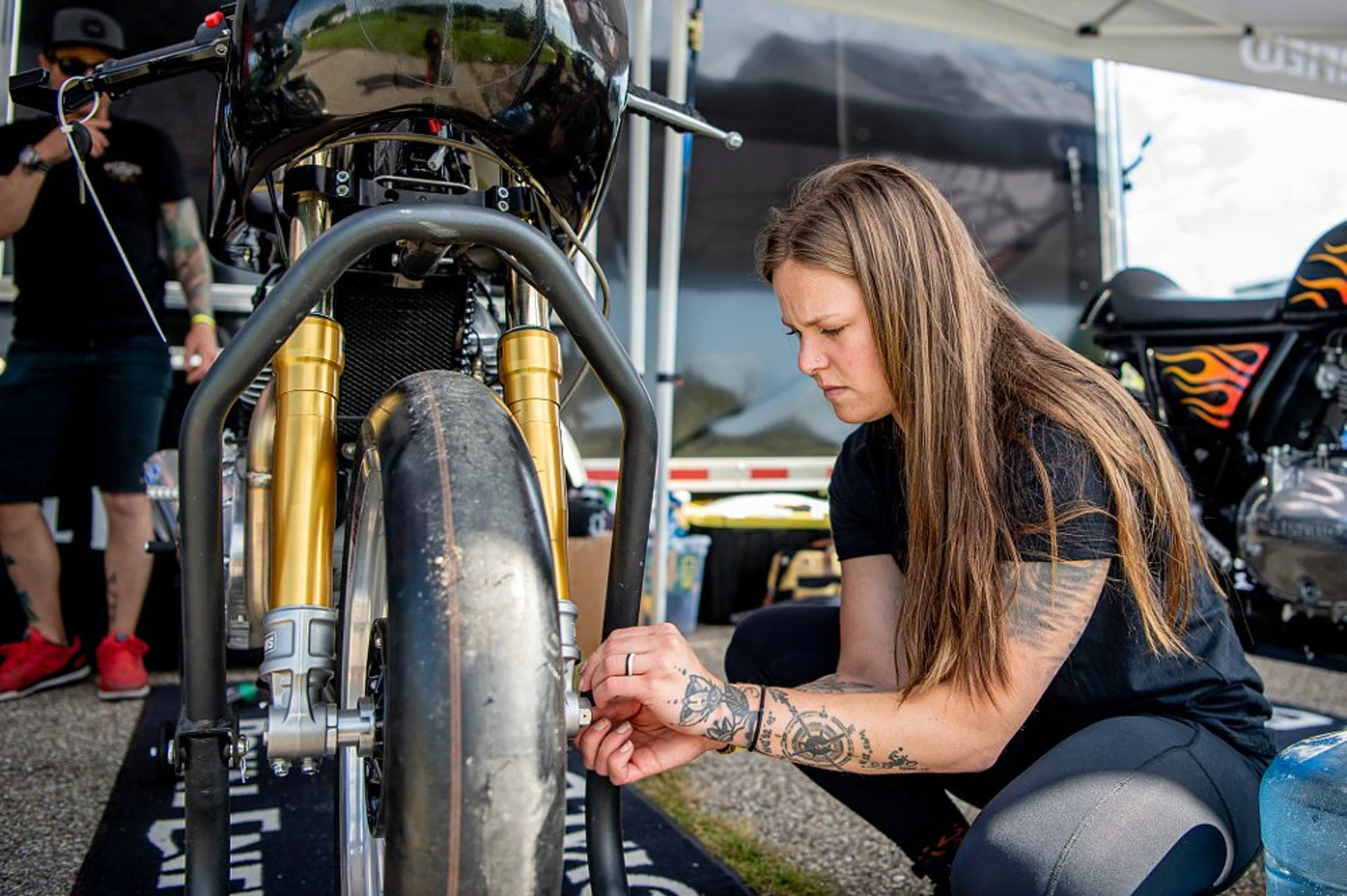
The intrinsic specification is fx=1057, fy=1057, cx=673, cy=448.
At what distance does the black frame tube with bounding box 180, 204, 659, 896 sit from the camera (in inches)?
34.8

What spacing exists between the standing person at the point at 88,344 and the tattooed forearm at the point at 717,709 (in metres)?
2.05

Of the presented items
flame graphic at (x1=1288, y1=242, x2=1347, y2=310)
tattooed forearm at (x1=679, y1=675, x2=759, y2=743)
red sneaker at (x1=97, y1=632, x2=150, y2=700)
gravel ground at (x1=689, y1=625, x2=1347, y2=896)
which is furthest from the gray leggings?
red sneaker at (x1=97, y1=632, x2=150, y2=700)

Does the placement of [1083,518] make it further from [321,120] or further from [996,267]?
[996,267]

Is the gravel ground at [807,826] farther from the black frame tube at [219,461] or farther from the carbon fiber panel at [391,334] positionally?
the carbon fiber panel at [391,334]

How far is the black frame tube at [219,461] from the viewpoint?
883 millimetres

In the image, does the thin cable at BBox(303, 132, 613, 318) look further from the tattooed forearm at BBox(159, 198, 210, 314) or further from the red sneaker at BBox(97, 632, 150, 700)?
the red sneaker at BBox(97, 632, 150, 700)

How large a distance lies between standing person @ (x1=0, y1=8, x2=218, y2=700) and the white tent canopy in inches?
93.7

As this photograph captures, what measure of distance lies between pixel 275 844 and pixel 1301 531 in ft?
8.22

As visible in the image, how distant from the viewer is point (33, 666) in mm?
2676

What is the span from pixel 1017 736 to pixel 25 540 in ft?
8.26

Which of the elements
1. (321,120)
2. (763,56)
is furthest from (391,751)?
(763,56)

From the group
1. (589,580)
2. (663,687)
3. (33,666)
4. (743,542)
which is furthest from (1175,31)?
(33,666)

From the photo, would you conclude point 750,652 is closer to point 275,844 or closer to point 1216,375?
point 275,844

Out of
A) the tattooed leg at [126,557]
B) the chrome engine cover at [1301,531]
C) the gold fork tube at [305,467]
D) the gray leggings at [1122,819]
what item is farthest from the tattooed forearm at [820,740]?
the tattooed leg at [126,557]
